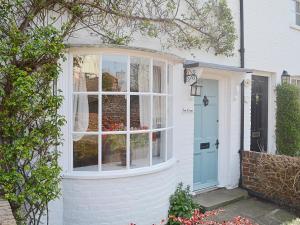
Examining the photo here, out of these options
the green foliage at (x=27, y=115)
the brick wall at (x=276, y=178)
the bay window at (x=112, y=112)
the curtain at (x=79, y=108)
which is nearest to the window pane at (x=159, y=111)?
the bay window at (x=112, y=112)

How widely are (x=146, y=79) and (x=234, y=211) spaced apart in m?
3.08

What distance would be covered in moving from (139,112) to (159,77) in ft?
2.38

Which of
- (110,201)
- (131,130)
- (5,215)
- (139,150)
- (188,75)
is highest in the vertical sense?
(188,75)

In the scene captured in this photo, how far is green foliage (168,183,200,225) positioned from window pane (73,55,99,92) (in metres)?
2.40

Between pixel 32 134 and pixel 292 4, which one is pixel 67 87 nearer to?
pixel 32 134

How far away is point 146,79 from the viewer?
4.66 metres

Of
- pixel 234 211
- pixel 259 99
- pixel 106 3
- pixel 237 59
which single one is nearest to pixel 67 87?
pixel 106 3

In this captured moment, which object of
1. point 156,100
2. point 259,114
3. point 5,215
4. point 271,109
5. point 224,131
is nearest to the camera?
point 5,215

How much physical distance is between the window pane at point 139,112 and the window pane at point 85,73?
0.63 metres

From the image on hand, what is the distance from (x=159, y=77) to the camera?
4.89m

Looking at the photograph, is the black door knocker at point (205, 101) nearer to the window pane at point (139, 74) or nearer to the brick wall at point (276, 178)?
the brick wall at point (276, 178)

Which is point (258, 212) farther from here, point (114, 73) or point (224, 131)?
point (114, 73)

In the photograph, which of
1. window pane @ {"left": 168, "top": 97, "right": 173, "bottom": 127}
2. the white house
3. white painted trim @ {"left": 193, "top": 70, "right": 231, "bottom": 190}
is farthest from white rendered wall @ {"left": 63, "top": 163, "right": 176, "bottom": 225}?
white painted trim @ {"left": 193, "top": 70, "right": 231, "bottom": 190}

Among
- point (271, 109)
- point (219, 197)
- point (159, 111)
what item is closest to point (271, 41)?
point (271, 109)
